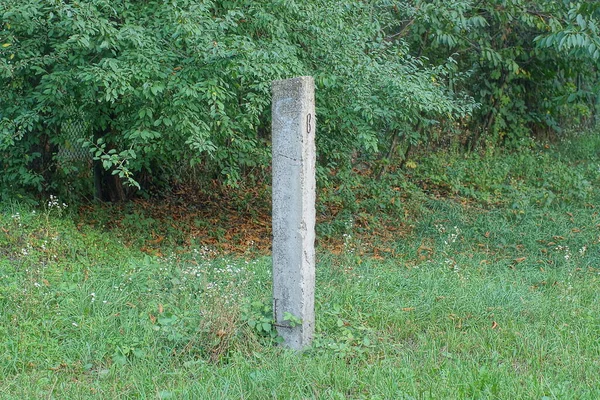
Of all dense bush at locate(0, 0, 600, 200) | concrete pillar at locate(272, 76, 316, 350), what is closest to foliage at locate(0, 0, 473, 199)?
dense bush at locate(0, 0, 600, 200)

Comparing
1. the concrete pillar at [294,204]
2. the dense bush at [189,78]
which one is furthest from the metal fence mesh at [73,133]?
the concrete pillar at [294,204]

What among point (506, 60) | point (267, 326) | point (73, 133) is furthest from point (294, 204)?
point (506, 60)

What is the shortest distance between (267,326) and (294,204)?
34.1 inches

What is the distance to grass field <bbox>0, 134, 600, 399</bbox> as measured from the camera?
A: 410cm

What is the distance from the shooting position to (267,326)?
467 centimetres

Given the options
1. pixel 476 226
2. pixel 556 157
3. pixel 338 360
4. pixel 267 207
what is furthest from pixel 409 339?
pixel 556 157

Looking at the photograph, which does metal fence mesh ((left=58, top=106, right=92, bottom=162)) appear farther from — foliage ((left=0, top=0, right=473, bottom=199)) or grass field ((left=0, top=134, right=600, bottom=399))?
grass field ((left=0, top=134, right=600, bottom=399))

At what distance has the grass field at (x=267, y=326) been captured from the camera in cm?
410

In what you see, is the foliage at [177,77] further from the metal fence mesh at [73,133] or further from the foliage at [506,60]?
the foliage at [506,60]

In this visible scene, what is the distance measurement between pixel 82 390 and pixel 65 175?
4737mm

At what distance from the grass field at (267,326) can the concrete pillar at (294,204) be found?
0.22 meters

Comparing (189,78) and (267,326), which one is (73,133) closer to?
(189,78)

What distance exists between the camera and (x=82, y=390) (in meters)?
4.04

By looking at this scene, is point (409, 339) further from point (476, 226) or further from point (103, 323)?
point (476, 226)
